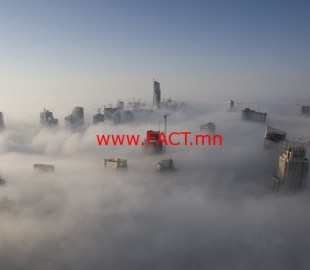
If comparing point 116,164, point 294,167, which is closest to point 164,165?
point 116,164

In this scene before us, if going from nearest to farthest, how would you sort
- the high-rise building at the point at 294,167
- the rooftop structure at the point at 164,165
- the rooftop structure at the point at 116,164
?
the high-rise building at the point at 294,167, the rooftop structure at the point at 116,164, the rooftop structure at the point at 164,165

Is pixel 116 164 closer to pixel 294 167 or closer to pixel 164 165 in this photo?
pixel 164 165

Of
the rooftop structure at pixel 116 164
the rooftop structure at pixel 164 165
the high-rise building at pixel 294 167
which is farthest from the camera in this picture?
the rooftop structure at pixel 164 165

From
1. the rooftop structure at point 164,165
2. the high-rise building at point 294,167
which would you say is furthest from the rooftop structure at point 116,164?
the high-rise building at point 294,167

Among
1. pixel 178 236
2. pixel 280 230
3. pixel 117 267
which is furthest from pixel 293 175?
pixel 117 267

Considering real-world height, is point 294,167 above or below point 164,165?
above

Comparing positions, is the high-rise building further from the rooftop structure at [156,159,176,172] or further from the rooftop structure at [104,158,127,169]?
the rooftop structure at [104,158,127,169]

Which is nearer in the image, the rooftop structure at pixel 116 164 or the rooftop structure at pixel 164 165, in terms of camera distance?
the rooftop structure at pixel 116 164

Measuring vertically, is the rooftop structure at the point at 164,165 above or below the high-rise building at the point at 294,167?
below

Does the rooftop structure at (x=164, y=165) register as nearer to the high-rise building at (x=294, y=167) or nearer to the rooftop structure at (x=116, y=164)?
the rooftop structure at (x=116, y=164)
